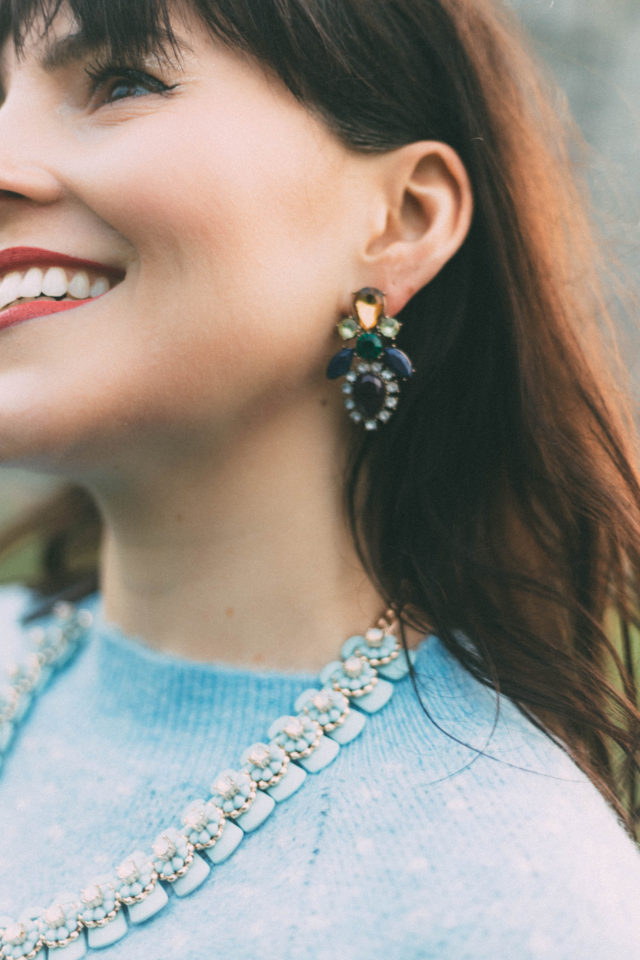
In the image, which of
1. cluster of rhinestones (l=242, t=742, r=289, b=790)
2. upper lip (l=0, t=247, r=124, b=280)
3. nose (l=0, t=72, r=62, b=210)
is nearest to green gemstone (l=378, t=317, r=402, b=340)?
upper lip (l=0, t=247, r=124, b=280)

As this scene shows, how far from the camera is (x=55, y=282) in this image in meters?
1.29

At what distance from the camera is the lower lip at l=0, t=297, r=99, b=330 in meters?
1.28

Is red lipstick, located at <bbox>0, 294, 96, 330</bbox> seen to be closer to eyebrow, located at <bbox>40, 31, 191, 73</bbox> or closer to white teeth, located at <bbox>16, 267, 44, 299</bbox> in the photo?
white teeth, located at <bbox>16, 267, 44, 299</bbox>

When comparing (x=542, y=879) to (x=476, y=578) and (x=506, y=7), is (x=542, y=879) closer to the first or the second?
(x=476, y=578)

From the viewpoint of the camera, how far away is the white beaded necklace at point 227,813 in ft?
3.91

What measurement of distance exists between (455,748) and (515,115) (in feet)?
3.41

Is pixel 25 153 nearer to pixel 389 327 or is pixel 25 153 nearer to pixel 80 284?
pixel 80 284

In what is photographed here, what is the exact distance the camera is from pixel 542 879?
105 cm

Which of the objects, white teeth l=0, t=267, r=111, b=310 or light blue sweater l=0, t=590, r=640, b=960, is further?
white teeth l=0, t=267, r=111, b=310

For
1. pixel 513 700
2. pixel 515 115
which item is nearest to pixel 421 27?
pixel 515 115

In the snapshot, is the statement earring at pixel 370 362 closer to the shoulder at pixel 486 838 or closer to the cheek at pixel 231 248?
the cheek at pixel 231 248

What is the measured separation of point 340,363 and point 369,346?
0.05 meters

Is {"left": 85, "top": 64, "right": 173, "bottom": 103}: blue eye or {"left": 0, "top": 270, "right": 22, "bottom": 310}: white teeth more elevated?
{"left": 85, "top": 64, "right": 173, "bottom": 103}: blue eye

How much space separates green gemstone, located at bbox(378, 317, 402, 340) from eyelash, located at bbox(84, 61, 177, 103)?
44 cm
